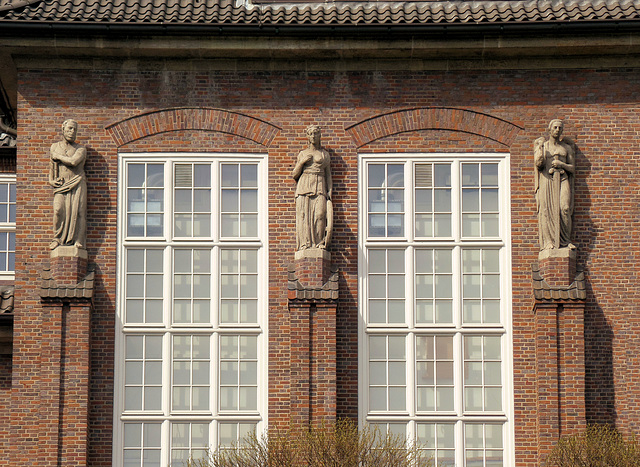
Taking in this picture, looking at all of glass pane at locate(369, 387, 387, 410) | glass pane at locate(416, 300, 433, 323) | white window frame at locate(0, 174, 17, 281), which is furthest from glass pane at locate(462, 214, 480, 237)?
white window frame at locate(0, 174, 17, 281)

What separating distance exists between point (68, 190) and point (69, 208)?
35cm

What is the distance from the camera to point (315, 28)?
2328 cm

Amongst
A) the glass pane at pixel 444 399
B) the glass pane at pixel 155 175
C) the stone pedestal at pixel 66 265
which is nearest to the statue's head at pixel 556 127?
the glass pane at pixel 444 399

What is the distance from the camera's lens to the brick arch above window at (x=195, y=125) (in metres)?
23.6

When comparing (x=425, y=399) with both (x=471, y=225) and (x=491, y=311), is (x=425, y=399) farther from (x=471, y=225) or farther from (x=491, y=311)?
(x=471, y=225)

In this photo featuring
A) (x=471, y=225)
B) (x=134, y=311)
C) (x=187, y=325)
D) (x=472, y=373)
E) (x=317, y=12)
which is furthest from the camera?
(x=317, y=12)

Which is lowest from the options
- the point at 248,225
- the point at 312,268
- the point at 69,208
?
the point at 312,268

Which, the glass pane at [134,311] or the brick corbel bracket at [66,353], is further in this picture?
the glass pane at [134,311]

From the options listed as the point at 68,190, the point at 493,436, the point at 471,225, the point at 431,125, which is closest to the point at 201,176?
the point at 68,190

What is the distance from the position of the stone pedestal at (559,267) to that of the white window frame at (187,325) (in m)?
5.30

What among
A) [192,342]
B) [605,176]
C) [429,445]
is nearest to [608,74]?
[605,176]

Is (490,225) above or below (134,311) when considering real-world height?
above

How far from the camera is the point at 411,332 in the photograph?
905 inches

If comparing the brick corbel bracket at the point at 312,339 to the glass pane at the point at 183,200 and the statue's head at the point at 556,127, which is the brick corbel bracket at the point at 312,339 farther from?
the statue's head at the point at 556,127
